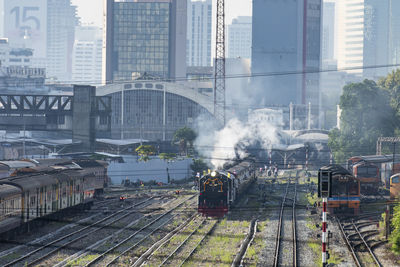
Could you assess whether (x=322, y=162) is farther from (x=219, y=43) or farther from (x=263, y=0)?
(x=263, y=0)

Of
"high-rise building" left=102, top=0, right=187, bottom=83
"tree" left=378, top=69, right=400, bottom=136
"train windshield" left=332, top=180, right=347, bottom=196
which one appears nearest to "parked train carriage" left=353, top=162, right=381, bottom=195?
"train windshield" left=332, top=180, right=347, bottom=196

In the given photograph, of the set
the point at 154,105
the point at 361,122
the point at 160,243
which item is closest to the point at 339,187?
the point at 160,243

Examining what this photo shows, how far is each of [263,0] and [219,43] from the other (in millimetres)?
96896

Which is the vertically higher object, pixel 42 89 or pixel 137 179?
pixel 42 89

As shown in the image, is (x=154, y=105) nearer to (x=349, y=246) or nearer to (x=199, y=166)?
(x=199, y=166)

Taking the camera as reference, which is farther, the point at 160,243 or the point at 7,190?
the point at 160,243

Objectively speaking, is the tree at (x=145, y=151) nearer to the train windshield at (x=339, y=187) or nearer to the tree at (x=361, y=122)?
the tree at (x=361, y=122)

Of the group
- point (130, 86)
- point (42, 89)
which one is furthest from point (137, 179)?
point (42, 89)

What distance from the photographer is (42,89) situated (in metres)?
171

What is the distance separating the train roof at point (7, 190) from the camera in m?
30.2

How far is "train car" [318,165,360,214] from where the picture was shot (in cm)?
4194

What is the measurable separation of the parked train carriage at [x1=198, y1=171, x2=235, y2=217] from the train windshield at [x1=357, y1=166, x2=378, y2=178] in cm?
1824

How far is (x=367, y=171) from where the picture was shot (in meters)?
56.6

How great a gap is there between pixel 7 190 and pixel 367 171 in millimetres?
35787
